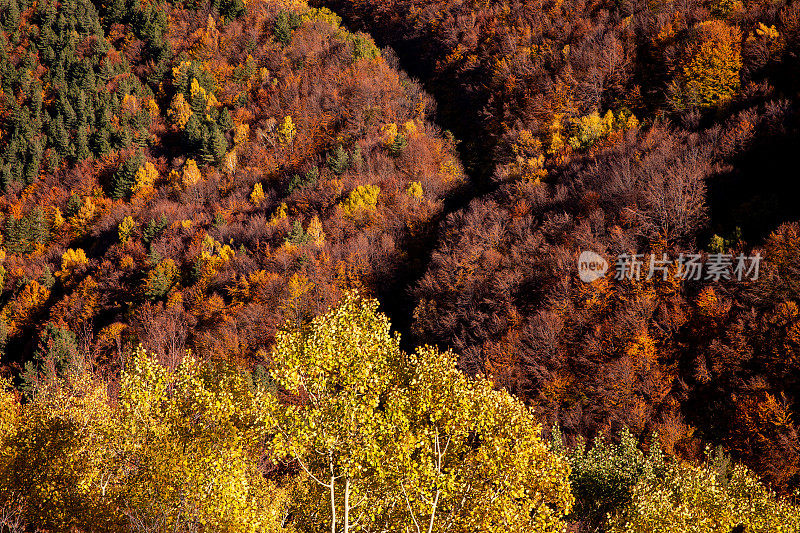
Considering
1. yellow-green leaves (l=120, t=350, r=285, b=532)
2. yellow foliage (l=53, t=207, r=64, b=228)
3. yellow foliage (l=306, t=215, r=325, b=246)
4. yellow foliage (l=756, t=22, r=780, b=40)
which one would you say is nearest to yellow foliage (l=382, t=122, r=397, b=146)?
yellow foliage (l=306, t=215, r=325, b=246)

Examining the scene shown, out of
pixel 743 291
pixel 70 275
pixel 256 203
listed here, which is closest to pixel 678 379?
pixel 743 291

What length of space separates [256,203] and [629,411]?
239 feet

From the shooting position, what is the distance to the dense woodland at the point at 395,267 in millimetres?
17734

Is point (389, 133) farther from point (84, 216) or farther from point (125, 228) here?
point (84, 216)

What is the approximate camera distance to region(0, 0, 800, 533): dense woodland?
58.2 feet

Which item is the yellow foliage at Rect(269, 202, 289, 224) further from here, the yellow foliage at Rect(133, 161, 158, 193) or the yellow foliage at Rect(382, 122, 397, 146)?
the yellow foliage at Rect(133, 161, 158, 193)

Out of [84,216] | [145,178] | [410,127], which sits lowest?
[84,216]

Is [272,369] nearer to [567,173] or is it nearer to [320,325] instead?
[320,325]

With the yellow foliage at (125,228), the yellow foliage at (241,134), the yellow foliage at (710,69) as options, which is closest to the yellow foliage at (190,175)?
the yellow foliage at (241,134)

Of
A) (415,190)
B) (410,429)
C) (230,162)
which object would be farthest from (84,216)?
(410,429)

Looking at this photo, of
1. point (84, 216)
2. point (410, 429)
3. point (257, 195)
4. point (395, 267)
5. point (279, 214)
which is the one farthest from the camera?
point (84, 216)

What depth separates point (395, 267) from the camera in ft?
263

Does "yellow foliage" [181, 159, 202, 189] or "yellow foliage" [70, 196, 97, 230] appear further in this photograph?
"yellow foliage" [181, 159, 202, 189]

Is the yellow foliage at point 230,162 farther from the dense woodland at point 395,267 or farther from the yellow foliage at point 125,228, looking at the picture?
the yellow foliage at point 125,228
